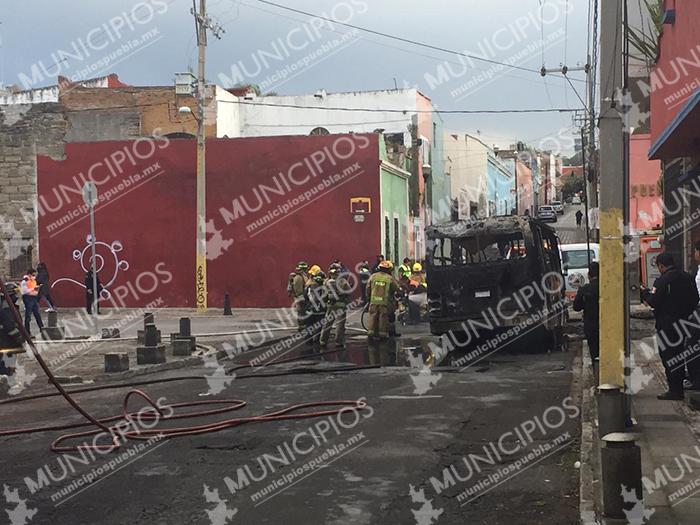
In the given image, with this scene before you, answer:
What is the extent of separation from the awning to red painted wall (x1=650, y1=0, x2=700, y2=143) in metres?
0.28

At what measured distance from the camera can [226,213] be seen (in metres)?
32.5

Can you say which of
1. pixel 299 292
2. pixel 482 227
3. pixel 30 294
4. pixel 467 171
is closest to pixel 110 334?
pixel 30 294

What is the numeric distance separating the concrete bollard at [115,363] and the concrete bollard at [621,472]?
10.2 m

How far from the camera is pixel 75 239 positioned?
32.8 m

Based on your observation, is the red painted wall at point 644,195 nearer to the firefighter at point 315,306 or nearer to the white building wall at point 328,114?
the white building wall at point 328,114

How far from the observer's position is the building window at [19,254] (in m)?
33.5

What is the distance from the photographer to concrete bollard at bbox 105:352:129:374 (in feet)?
47.6

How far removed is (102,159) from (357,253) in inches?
377

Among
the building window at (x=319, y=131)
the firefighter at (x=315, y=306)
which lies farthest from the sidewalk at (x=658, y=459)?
the building window at (x=319, y=131)

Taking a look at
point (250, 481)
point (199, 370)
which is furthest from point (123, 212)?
point (250, 481)

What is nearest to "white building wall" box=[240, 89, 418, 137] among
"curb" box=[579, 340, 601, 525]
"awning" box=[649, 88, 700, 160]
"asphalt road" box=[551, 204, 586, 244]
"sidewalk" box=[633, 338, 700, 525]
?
"asphalt road" box=[551, 204, 586, 244]

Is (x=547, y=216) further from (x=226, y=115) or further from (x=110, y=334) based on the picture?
(x=110, y=334)

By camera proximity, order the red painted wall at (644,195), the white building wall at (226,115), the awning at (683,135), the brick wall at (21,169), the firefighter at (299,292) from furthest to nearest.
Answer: the white building wall at (226,115) < the red painted wall at (644,195) < the brick wall at (21,169) < the firefighter at (299,292) < the awning at (683,135)

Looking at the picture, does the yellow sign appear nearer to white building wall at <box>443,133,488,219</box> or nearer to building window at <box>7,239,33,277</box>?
building window at <box>7,239,33,277</box>
